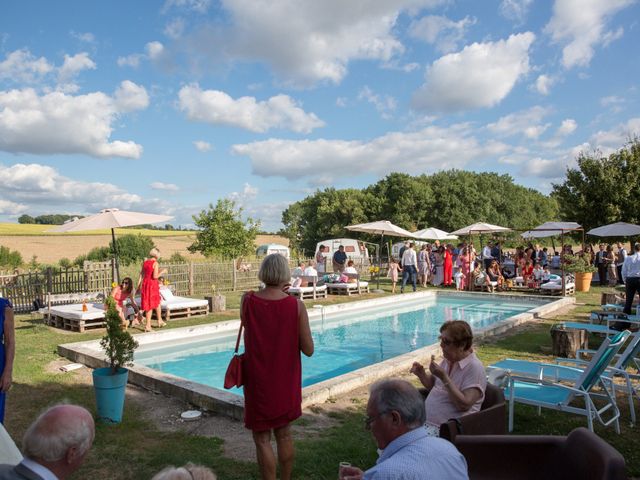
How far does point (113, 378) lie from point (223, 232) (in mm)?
25487

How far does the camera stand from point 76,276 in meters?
14.5

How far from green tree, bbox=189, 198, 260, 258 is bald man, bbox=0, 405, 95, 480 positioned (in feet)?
92.9

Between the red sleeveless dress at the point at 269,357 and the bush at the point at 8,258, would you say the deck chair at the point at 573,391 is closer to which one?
the red sleeveless dress at the point at 269,357

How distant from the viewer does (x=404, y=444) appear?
6.20ft

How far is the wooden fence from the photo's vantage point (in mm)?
13578

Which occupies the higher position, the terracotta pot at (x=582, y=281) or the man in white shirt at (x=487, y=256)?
the man in white shirt at (x=487, y=256)

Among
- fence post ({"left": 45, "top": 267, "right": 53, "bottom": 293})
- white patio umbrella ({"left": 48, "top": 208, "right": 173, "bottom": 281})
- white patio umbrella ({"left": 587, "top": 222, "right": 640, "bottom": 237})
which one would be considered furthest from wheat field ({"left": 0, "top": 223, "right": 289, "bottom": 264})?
white patio umbrella ({"left": 587, "top": 222, "right": 640, "bottom": 237})

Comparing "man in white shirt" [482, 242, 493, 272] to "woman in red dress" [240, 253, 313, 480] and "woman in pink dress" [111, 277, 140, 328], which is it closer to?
"woman in pink dress" [111, 277, 140, 328]

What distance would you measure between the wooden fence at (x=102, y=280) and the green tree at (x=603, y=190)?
662 inches

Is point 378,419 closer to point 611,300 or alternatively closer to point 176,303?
point 176,303

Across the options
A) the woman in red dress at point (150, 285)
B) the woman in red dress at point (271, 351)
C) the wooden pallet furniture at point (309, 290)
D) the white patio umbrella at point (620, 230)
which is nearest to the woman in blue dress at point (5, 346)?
the woman in red dress at point (271, 351)

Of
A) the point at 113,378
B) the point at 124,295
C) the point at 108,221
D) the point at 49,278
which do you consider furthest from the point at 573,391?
the point at 49,278

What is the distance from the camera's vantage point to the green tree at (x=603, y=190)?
22.8m

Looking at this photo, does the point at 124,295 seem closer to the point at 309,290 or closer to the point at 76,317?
the point at 76,317
